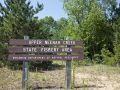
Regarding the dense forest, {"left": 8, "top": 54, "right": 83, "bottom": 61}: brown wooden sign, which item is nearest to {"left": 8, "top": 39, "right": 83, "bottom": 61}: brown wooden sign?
{"left": 8, "top": 54, "right": 83, "bottom": 61}: brown wooden sign

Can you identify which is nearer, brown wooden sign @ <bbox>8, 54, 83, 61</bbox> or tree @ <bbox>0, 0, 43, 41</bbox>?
brown wooden sign @ <bbox>8, 54, 83, 61</bbox>

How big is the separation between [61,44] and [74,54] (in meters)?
0.63

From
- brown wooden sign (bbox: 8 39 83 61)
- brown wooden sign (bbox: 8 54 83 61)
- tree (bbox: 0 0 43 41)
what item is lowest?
brown wooden sign (bbox: 8 54 83 61)

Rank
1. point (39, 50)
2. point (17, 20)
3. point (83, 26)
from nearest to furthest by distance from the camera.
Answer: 1. point (39, 50)
2. point (17, 20)
3. point (83, 26)

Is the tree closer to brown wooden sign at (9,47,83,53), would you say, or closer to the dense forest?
the dense forest

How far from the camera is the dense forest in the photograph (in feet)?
70.1

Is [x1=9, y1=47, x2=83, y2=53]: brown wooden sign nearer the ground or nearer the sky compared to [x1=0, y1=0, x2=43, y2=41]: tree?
nearer the ground

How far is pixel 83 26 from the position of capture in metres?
43.1

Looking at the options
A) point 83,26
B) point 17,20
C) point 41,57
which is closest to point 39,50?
point 41,57

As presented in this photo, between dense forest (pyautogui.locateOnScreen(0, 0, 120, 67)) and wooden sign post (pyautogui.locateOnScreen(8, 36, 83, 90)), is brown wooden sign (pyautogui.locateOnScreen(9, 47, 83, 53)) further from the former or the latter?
dense forest (pyautogui.locateOnScreen(0, 0, 120, 67))

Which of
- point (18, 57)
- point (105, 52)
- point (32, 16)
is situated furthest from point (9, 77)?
point (105, 52)

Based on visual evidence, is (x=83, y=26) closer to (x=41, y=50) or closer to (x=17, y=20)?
(x=17, y=20)

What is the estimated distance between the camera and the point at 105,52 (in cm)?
3247

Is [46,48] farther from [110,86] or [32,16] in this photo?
[32,16]
